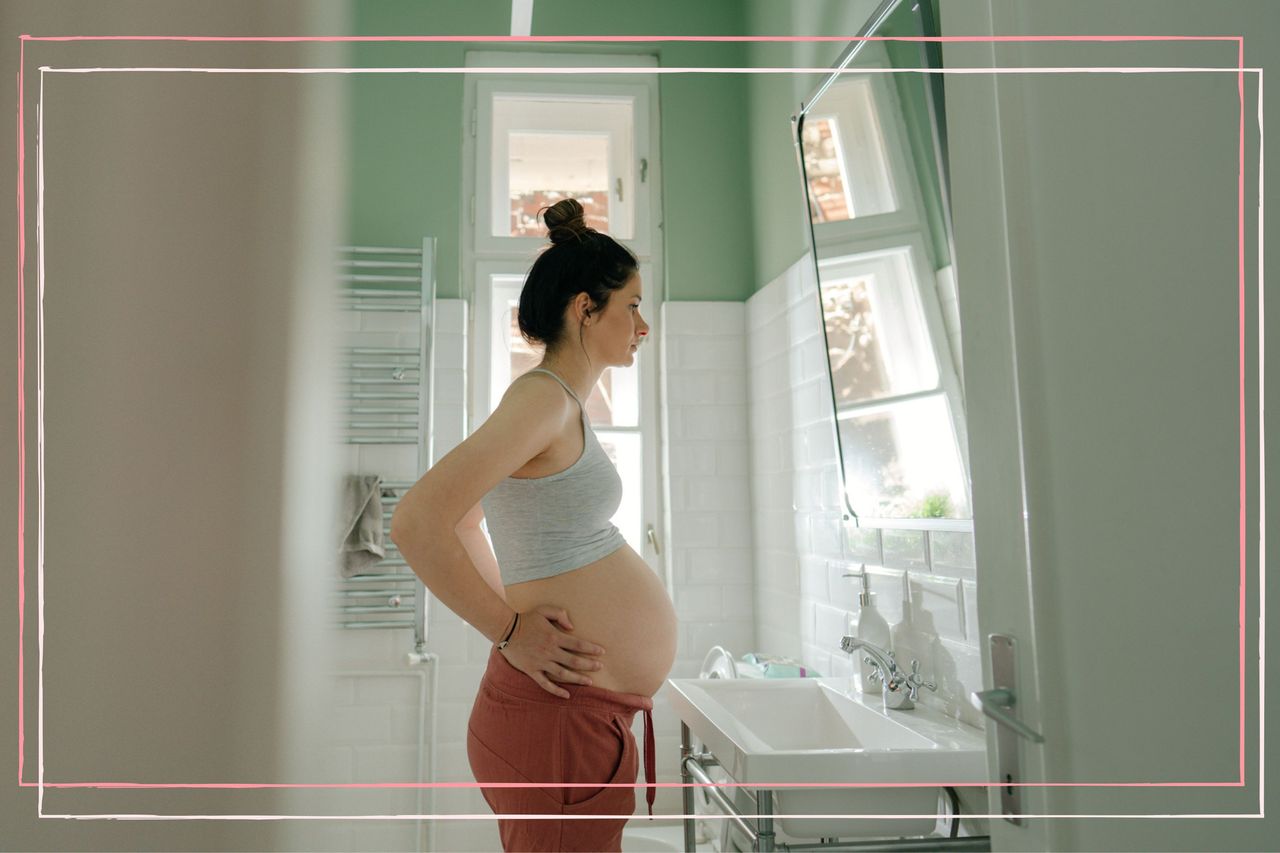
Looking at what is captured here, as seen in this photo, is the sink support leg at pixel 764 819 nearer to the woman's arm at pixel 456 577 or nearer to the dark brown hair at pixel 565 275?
the woman's arm at pixel 456 577

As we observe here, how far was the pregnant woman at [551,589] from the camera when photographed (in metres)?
0.54

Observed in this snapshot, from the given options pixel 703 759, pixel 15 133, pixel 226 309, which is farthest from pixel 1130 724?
pixel 15 133

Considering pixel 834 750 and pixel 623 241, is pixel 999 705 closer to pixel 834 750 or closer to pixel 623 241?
pixel 834 750

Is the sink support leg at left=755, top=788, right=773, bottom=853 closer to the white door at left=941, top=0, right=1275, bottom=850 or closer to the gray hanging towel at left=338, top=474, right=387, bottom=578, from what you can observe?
the white door at left=941, top=0, right=1275, bottom=850

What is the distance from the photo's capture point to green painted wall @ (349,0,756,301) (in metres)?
0.65

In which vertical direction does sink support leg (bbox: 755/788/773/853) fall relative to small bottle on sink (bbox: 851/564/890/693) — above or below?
below

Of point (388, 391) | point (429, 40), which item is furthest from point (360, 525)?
point (429, 40)

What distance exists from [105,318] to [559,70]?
0.41 m

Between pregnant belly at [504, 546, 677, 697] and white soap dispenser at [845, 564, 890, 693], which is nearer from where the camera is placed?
pregnant belly at [504, 546, 677, 697]

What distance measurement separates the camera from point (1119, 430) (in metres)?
0.56

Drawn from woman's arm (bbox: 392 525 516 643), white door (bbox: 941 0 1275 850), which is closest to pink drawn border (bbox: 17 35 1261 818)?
white door (bbox: 941 0 1275 850)

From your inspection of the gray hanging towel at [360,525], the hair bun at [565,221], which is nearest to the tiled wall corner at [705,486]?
the hair bun at [565,221]

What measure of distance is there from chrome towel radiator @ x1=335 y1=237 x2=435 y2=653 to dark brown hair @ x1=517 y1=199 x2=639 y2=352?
10 centimetres

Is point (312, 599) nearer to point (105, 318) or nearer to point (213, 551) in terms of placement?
point (213, 551)
